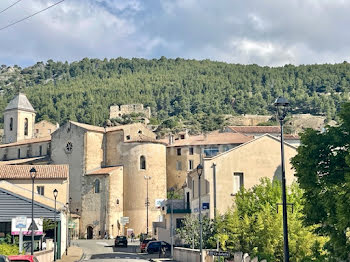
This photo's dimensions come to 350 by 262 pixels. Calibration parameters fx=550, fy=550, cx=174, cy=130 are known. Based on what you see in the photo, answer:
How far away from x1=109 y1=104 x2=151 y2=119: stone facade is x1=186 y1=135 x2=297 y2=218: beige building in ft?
415

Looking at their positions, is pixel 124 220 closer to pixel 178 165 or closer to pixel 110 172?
pixel 110 172

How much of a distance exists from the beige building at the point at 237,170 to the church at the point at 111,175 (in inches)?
1319

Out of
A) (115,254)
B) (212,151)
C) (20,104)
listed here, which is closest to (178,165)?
(212,151)

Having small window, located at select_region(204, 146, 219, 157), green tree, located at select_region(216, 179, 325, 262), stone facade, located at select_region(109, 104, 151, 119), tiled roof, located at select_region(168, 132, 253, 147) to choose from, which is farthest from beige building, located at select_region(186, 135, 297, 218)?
→ stone facade, located at select_region(109, 104, 151, 119)

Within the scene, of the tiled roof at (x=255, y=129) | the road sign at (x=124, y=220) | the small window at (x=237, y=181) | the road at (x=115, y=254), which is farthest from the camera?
the tiled roof at (x=255, y=129)

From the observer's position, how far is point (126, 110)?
17112cm

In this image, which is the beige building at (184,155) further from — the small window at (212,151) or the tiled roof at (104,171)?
the tiled roof at (104,171)

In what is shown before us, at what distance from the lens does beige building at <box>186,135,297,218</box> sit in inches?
1709

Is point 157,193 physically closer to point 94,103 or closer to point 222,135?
point 222,135

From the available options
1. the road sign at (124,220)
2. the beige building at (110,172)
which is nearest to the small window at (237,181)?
the road sign at (124,220)

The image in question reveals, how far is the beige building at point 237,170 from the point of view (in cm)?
4341

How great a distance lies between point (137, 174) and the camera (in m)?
82.0

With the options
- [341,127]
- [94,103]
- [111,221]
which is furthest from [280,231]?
[94,103]

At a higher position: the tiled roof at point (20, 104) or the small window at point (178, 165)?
the tiled roof at point (20, 104)
